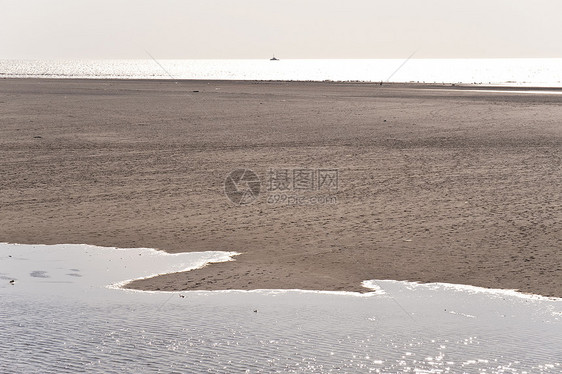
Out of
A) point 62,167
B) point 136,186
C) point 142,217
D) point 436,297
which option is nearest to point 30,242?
point 142,217

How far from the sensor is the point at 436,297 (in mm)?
9500

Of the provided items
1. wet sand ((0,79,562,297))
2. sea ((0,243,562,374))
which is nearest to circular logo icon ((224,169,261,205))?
wet sand ((0,79,562,297))

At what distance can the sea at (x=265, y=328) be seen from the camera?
7191mm

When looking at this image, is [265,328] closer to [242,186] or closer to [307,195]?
[307,195]

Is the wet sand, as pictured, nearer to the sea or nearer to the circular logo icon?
the circular logo icon

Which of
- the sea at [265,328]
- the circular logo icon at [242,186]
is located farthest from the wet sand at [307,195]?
the sea at [265,328]

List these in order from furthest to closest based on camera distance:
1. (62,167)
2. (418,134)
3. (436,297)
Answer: (418,134), (62,167), (436,297)

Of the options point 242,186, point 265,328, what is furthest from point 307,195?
point 265,328

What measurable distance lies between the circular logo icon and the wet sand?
0.64 ft

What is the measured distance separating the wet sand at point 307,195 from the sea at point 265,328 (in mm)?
575

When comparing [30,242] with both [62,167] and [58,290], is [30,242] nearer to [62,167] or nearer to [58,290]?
[58,290]

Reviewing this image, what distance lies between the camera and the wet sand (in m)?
10.9

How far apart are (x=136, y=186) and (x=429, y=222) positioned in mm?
6385

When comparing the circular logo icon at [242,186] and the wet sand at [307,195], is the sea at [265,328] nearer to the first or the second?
the wet sand at [307,195]
